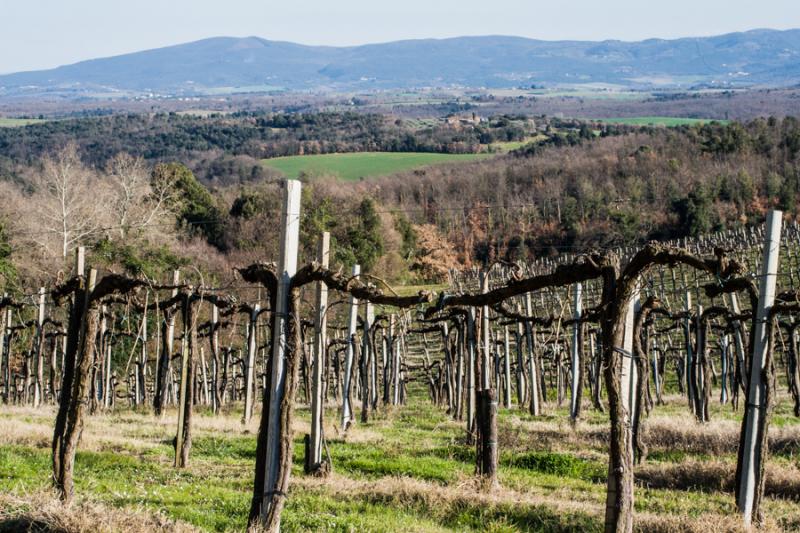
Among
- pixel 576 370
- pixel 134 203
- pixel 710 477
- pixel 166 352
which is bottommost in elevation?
pixel 134 203

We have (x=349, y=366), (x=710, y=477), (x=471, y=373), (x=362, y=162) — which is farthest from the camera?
(x=362, y=162)

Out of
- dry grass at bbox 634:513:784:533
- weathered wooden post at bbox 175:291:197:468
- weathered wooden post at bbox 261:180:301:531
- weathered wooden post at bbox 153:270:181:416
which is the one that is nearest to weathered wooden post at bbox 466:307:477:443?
weathered wooden post at bbox 175:291:197:468

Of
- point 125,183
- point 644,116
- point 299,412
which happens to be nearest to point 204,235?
point 125,183

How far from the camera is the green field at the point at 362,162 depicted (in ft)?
333

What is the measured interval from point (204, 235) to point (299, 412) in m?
43.7

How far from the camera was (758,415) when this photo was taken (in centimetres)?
941

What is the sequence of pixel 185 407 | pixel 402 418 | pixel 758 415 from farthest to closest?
pixel 402 418, pixel 185 407, pixel 758 415

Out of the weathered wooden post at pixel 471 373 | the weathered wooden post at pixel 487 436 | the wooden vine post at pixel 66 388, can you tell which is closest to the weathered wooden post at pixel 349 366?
the weathered wooden post at pixel 471 373

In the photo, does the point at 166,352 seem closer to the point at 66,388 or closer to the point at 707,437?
the point at 66,388

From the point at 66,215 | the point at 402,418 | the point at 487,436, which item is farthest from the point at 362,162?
the point at 487,436

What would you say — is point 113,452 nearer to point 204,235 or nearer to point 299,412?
point 299,412

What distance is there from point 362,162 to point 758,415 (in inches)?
4007

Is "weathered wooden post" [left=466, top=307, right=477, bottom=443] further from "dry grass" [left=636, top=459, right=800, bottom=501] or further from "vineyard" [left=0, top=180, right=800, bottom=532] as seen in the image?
"dry grass" [left=636, top=459, right=800, bottom=501]

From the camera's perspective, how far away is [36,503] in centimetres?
866
